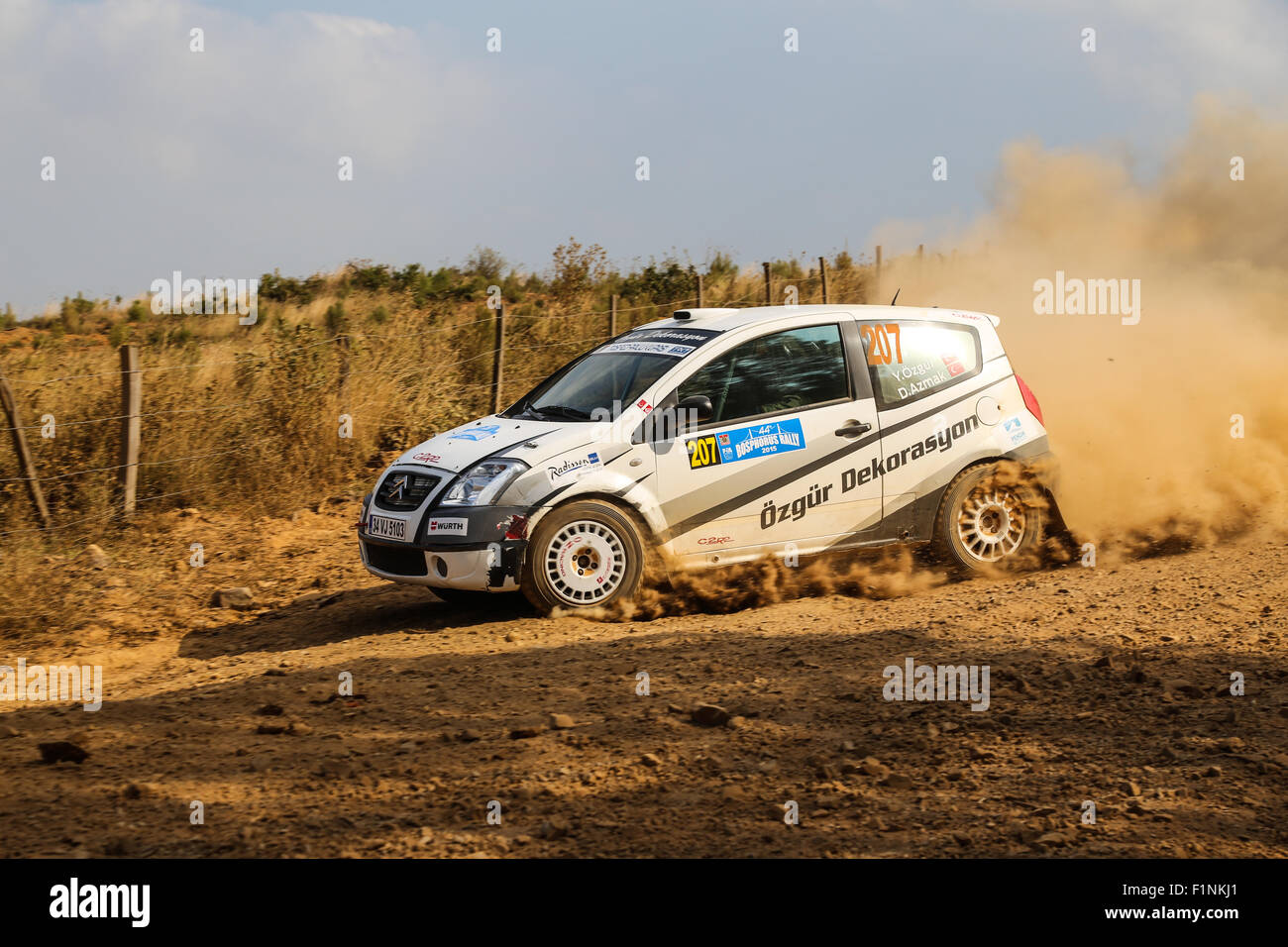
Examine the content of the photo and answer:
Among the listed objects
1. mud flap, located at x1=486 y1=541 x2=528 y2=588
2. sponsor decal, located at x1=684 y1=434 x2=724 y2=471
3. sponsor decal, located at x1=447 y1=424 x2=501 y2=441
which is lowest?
mud flap, located at x1=486 y1=541 x2=528 y2=588

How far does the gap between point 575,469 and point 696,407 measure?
0.90 m

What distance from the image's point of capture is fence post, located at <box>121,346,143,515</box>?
10.6 metres

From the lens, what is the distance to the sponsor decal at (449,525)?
23.9ft

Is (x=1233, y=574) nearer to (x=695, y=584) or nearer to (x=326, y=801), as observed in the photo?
(x=695, y=584)

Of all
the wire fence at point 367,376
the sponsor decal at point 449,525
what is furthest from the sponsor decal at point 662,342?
the wire fence at point 367,376

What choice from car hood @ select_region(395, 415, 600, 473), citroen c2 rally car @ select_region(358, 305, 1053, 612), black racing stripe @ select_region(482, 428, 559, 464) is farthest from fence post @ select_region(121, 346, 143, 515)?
black racing stripe @ select_region(482, 428, 559, 464)

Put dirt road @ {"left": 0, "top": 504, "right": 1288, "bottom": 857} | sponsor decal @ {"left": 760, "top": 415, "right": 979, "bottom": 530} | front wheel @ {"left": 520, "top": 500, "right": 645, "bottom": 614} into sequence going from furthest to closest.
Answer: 1. sponsor decal @ {"left": 760, "top": 415, "right": 979, "bottom": 530}
2. front wheel @ {"left": 520, "top": 500, "right": 645, "bottom": 614}
3. dirt road @ {"left": 0, "top": 504, "right": 1288, "bottom": 857}

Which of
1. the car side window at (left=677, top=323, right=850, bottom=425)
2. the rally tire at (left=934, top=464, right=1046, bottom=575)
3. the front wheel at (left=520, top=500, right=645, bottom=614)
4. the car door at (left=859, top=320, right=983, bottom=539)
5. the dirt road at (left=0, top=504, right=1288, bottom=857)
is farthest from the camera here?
the rally tire at (left=934, top=464, right=1046, bottom=575)

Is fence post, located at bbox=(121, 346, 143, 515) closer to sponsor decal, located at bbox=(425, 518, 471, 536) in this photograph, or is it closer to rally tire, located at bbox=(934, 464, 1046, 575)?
sponsor decal, located at bbox=(425, 518, 471, 536)

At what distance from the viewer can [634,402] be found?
7.74m

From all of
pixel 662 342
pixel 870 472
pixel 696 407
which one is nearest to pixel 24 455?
pixel 662 342

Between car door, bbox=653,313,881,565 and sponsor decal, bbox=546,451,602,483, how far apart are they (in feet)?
1.38

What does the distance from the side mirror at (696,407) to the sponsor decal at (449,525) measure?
1563mm

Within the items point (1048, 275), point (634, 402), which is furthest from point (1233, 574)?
point (1048, 275)
